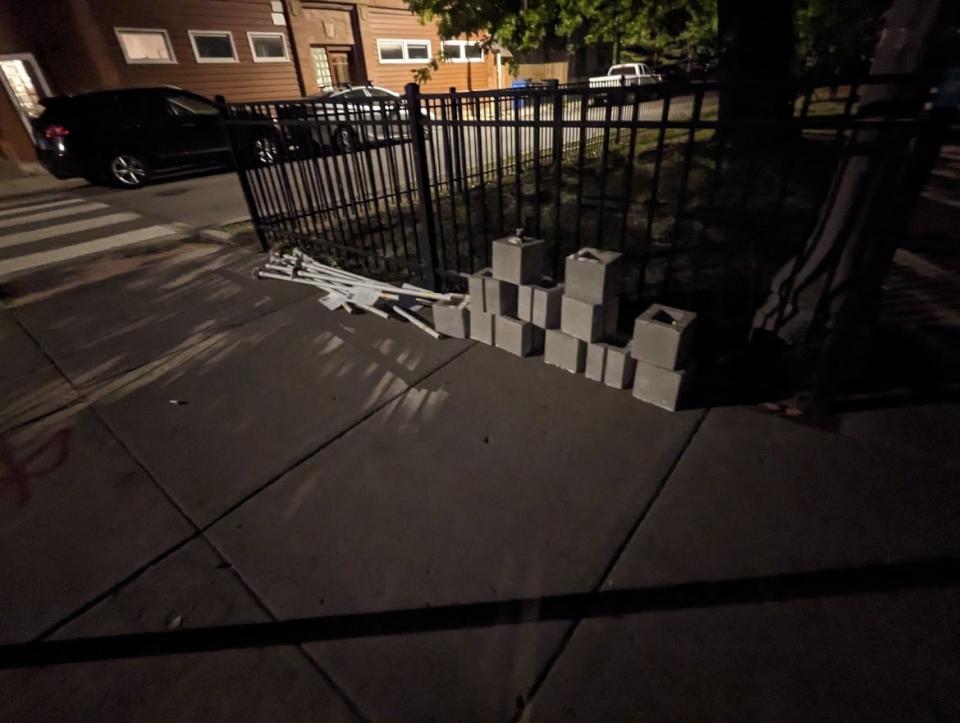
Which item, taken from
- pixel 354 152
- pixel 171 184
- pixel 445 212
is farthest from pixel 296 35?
pixel 354 152

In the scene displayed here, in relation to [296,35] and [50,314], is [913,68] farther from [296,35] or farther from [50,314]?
[296,35]

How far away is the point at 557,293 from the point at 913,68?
6.81ft

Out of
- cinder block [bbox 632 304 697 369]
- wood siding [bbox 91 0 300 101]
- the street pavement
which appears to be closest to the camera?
cinder block [bbox 632 304 697 369]

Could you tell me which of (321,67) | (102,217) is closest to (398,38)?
(321,67)

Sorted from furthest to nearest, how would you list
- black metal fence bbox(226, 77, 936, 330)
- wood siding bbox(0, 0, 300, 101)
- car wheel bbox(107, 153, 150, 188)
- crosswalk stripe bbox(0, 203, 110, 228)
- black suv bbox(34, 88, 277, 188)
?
wood siding bbox(0, 0, 300, 101) < car wheel bbox(107, 153, 150, 188) < black suv bbox(34, 88, 277, 188) < crosswalk stripe bbox(0, 203, 110, 228) < black metal fence bbox(226, 77, 936, 330)

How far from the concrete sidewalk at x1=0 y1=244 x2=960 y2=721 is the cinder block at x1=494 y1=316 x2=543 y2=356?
112mm

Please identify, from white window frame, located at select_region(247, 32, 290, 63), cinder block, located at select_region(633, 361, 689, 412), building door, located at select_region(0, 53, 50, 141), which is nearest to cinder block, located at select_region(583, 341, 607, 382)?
cinder block, located at select_region(633, 361, 689, 412)

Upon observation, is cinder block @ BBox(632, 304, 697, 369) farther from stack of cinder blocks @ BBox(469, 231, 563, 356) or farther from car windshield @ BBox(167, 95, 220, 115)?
car windshield @ BBox(167, 95, 220, 115)

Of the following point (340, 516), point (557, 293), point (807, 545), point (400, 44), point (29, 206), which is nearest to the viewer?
point (807, 545)

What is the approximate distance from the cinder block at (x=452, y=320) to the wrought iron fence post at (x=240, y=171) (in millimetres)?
3366

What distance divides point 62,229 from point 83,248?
162 centimetres

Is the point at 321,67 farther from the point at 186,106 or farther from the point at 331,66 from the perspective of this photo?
the point at 186,106

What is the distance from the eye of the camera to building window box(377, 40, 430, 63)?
68.4 ft

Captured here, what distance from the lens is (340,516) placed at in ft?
7.19
